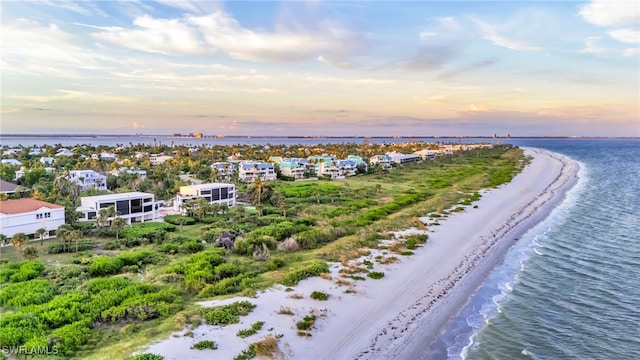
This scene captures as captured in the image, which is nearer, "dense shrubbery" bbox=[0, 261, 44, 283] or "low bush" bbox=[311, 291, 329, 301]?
"low bush" bbox=[311, 291, 329, 301]

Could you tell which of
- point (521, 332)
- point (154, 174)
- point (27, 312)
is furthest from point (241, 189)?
point (521, 332)

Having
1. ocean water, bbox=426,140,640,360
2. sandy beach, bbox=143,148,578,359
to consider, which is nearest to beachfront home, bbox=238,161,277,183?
sandy beach, bbox=143,148,578,359

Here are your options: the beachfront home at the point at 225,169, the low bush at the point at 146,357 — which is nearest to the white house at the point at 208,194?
the beachfront home at the point at 225,169

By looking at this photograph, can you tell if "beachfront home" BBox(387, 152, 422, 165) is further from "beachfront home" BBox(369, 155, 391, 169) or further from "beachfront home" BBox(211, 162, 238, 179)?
"beachfront home" BBox(211, 162, 238, 179)

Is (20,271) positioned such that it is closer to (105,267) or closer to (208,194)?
(105,267)

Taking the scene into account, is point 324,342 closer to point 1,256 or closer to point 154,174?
point 1,256

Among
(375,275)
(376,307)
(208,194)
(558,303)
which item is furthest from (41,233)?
(558,303)

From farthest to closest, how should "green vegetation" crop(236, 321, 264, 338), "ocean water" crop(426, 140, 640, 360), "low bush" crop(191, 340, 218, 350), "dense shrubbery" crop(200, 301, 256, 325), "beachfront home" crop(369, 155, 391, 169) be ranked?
"beachfront home" crop(369, 155, 391, 169), "dense shrubbery" crop(200, 301, 256, 325), "ocean water" crop(426, 140, 640, 360), "green vegetation" crop(236, 321, 264, 338), "low bush" crop(191, 340, 218, 350)
